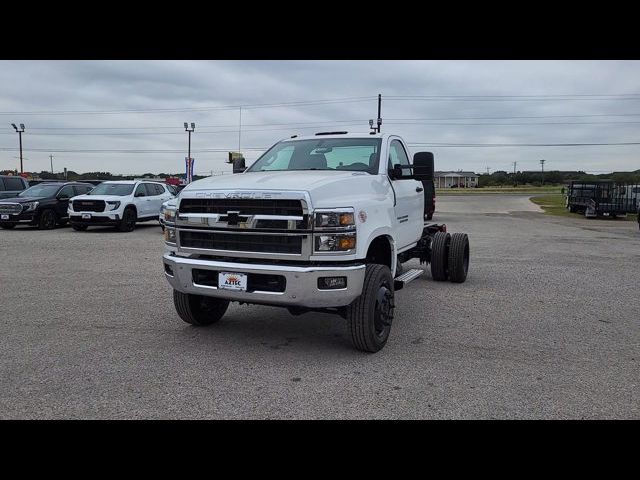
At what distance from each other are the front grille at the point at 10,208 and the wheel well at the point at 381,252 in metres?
15.9

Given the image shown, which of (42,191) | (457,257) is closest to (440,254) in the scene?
(457,257)

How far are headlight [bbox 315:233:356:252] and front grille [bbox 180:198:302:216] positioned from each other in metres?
0.30

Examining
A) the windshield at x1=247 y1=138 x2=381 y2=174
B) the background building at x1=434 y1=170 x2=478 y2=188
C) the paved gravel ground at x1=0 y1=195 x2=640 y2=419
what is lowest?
the paved gravel ground at x1=0 y1=195 x2=640 y2=419

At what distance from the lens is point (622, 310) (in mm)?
6977

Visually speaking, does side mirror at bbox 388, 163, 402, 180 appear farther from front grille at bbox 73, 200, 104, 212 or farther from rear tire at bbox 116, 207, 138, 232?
front grille at bbox 73, 200, 104, 212

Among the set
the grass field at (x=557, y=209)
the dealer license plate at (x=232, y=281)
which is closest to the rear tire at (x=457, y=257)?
the dealer license plate at (x=232, y=281)

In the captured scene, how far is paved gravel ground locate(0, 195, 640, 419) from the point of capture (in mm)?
3824

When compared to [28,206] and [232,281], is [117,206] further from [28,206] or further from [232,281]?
[232,281]

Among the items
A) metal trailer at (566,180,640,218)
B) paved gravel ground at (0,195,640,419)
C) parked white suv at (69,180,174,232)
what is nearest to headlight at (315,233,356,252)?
paved gravel ground at (0,195,640,419)

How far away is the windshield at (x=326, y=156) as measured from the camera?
5984 mm

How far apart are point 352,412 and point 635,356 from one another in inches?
123

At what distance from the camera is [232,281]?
15.5ft
